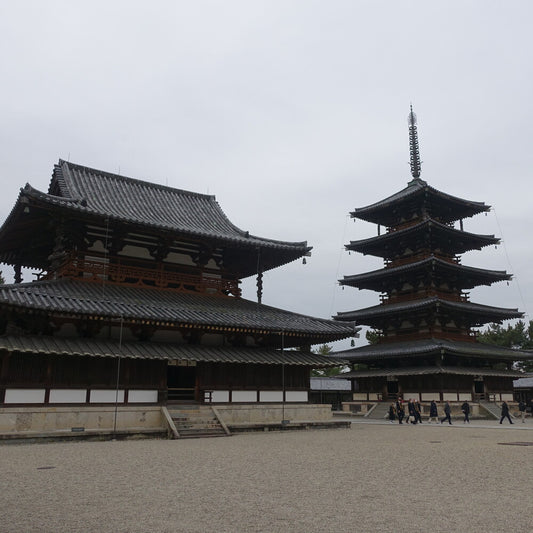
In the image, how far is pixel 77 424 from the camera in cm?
2034

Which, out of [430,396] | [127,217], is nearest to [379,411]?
[430,396]

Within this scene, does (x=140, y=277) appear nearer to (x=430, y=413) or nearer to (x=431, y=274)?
(x=430, y=413)

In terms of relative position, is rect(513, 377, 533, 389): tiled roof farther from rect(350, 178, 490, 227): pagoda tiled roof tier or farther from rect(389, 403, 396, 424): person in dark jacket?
rect(389, 403, 396, 424): person in dark jacket

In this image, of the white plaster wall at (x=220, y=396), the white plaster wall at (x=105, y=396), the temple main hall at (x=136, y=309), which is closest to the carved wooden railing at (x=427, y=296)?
the temple main hall at (x=136, y=309)

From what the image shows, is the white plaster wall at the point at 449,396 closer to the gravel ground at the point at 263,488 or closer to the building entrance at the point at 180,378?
the building entrance at the point at 180,378

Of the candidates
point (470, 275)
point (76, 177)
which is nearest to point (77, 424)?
point (76, 177)

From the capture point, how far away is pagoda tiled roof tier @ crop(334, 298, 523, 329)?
144ft

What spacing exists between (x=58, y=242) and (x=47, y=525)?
60.5 ft

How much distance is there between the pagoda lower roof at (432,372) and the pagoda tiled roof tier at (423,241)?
11508mm

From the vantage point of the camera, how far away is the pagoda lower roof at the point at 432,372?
40656 millimetres

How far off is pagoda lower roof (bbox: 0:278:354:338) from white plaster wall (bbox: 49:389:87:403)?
3.21m

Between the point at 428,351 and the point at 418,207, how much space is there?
15431 mm

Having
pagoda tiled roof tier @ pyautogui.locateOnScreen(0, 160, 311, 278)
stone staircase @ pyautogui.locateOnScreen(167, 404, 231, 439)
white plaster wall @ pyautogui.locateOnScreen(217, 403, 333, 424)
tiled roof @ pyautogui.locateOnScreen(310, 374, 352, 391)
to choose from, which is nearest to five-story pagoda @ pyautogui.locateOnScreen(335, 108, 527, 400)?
tiled roof @ pyautogui.locateOnScreen(310, 374, 352, 391)

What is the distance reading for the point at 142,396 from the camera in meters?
22.5
